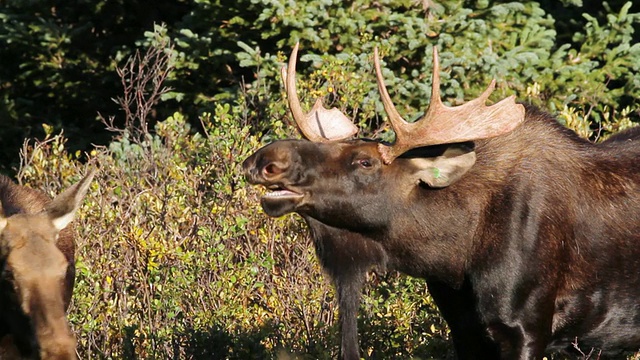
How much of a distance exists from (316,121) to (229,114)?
452cm

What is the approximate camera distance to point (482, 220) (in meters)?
6.56

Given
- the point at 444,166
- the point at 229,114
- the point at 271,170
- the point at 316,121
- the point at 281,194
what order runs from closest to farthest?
the point at 271,170, the point at 281,194, the point at 444,166, the point at 316,121, the point at 229,114

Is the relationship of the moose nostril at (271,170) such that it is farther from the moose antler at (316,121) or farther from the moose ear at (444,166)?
the moose ear at (444,166)

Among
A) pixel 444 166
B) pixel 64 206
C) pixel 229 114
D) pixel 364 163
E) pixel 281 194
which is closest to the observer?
pixel 281 194

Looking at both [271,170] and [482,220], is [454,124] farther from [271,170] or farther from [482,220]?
[271,170]

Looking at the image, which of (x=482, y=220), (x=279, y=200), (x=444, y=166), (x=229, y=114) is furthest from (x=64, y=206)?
(x=229, y=114)

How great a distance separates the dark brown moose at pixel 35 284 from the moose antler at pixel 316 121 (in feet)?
4.09

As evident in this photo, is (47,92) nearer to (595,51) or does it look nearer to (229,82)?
(229,82)

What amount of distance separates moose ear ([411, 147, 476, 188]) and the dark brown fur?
0.08ft

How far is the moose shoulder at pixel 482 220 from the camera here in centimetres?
636

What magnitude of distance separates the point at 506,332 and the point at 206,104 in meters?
7.42

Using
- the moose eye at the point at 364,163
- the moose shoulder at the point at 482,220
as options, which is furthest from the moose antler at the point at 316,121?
the moose eye at the point at 364,163

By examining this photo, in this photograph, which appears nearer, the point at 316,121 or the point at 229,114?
the point at 316,121

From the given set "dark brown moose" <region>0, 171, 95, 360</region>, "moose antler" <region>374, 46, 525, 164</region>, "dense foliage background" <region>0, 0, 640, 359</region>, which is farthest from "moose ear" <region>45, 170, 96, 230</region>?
"moose antler" <region>374, 46, 525, 164</region>
